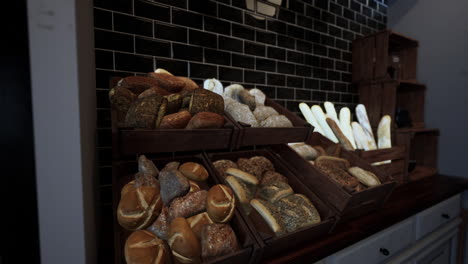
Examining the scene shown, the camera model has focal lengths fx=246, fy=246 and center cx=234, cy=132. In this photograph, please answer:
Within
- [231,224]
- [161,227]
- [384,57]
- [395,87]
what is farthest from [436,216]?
[161,227]

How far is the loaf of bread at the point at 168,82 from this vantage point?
1046 millimetres

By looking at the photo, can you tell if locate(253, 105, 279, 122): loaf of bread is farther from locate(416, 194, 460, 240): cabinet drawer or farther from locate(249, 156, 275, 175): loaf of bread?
locate(416, 194, 460, 240): cabinet drawer

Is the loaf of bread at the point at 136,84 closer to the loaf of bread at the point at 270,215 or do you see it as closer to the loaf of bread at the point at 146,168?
the loaf of bread at the point at 146,168

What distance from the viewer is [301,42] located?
80.8 inches

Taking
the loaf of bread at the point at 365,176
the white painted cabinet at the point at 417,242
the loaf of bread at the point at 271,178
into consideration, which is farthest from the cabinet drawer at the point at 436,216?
the loaf of bread at the point at 271,178

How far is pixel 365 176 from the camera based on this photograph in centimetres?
117

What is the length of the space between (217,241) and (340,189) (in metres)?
0.57

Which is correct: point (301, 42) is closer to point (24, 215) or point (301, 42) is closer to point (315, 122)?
point (315, 122)

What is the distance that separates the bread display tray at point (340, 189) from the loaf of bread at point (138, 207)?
2.20ft

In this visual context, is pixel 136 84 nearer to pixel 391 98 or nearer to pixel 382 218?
pixel 382 218

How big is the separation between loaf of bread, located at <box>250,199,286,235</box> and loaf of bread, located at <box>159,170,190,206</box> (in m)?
0.27

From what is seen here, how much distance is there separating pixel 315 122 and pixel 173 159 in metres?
1.16

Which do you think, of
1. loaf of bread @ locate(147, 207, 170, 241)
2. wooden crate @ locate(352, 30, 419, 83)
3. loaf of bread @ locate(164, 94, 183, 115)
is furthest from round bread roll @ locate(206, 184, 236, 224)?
wooden crate @ locate(352, 30, 419, 83)

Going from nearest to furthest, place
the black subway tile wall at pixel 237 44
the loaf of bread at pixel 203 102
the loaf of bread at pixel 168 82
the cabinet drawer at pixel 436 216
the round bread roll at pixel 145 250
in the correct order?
the round bread roll at pixel 145 250 < the loaf of bread at pixel 203 102 < the loaf of bread at pixel 168 82 < the black subway tile wall at pixel 237 44 < the cabinet drawer at pixel 436 216
